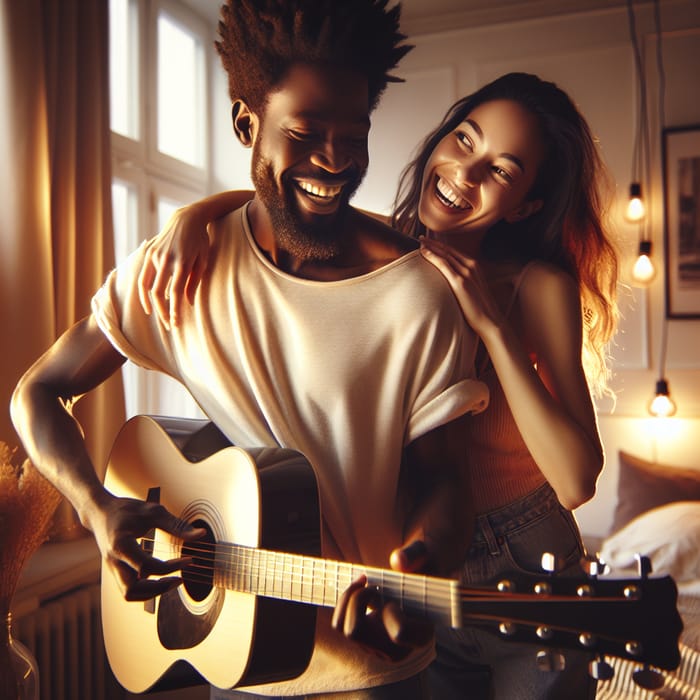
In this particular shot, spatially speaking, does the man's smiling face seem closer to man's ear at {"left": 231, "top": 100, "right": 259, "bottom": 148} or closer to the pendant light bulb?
man's ear at {"left": 231, "top": 100, "right": 259, "bottom": 148}

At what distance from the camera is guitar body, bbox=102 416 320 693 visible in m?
0.80

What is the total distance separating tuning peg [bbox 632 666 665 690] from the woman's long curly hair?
1.40 ft

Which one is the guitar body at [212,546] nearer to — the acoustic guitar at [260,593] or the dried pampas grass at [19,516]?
the acoustic guitar at [260,593]

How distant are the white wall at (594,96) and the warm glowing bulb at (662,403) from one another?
0.09 metres

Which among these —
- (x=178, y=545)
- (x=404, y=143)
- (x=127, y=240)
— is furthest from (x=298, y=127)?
(x=127, y=240)

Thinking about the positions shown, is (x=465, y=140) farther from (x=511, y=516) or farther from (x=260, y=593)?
(x=260, y=593)

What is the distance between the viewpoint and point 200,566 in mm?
874

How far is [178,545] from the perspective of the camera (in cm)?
91

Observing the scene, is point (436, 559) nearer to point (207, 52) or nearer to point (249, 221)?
point (249, 221)

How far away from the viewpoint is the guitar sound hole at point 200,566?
2.83 ft

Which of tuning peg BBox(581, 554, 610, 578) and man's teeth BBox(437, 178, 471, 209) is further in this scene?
man's teeth BBox(437, 178, 471, 209)

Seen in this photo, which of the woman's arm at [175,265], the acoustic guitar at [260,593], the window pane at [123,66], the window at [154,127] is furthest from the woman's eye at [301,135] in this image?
the window pane at [123,66]

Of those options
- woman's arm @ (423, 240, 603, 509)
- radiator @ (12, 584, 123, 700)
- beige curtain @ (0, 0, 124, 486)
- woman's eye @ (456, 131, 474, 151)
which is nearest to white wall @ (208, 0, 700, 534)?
woman's eye @ (456, 131, 474, 151)

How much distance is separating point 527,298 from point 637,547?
1165 millimetres
